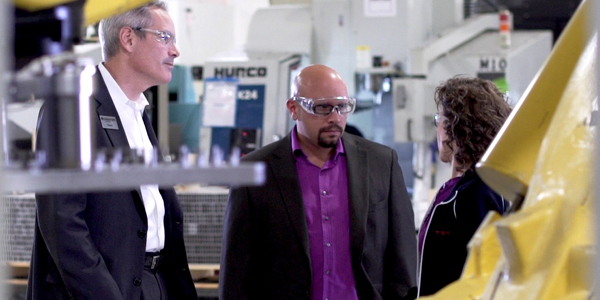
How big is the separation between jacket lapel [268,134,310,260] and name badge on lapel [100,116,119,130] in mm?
641

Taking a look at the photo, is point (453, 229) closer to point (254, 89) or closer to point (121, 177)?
point (121, 177)

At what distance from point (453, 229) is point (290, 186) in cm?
60

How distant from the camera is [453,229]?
2275mm

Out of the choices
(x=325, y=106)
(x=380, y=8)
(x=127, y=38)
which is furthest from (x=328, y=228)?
(x=380, y=8)

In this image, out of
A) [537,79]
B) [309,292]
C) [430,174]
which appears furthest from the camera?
[430,174]

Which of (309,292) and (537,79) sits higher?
(537,79)

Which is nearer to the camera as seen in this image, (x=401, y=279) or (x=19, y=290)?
(x=401, y=279)

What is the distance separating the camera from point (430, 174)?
205 inches

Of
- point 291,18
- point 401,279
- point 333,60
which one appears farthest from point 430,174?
point 401,279

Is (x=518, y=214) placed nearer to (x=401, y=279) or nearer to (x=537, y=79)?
(x=537, y=79)

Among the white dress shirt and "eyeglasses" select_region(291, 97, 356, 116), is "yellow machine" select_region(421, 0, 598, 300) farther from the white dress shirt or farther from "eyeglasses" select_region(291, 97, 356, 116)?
"eyeglasses" select_region(291, 97, 356, 116)

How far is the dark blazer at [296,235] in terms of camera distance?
2.56 m

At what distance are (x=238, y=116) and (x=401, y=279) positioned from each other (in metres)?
2.91

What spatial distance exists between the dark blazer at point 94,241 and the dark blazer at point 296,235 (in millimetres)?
438
